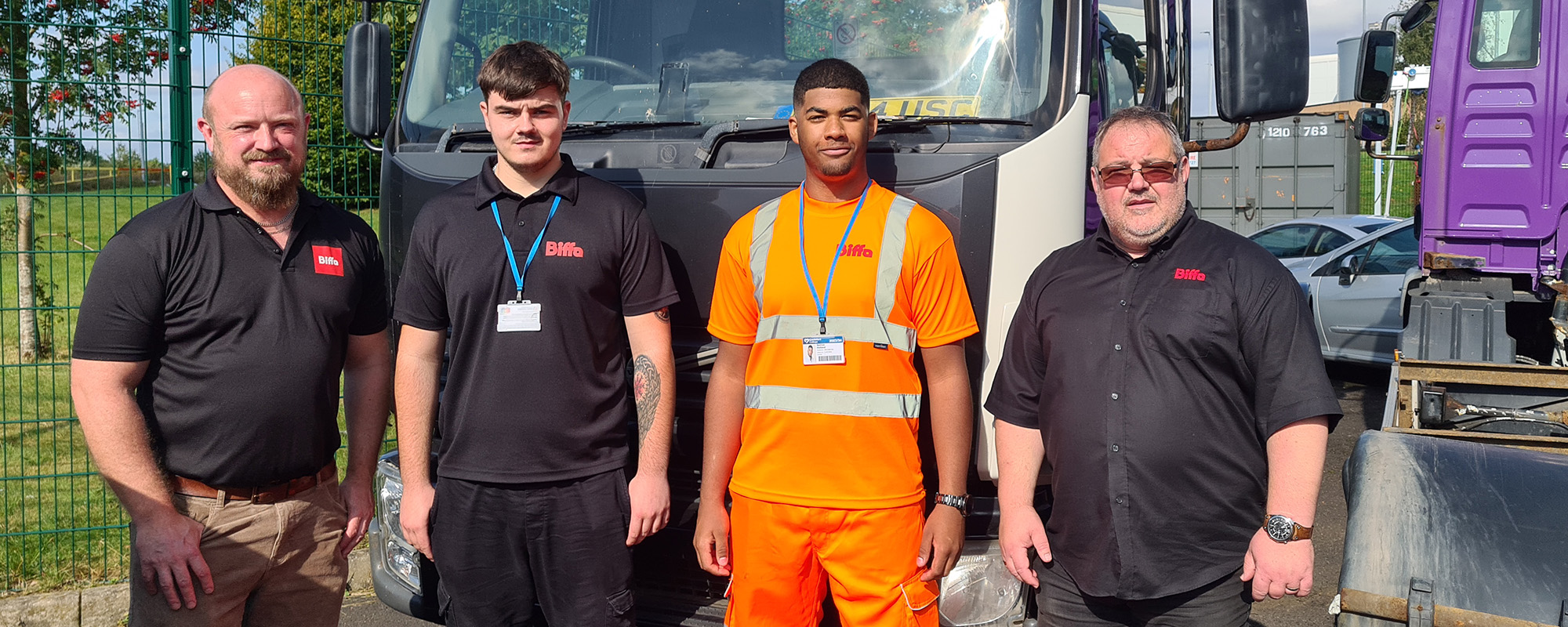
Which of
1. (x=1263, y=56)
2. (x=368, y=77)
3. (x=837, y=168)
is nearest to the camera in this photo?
(x=837, y=168)

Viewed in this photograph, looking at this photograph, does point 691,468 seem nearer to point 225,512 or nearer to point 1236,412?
point 225,512

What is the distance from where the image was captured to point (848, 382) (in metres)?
2.94

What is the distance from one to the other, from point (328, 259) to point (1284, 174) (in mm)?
17392

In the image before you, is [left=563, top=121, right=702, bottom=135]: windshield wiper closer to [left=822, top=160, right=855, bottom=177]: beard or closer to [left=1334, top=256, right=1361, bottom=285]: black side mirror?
[left=822, top=160, right=855, bottom=177]: beard

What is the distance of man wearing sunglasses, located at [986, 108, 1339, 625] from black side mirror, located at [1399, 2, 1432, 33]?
430 centimetres

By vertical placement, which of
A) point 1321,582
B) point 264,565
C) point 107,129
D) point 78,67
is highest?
point 78,67

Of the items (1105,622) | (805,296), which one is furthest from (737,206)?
(1105,622)

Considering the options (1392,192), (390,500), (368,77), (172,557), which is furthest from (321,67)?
(1392,192)

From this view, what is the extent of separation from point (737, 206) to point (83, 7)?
133 inches

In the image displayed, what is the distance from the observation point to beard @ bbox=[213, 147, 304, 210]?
2.86 m

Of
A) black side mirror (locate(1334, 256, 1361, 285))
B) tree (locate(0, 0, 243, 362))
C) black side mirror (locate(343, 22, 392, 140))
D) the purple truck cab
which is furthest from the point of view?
black side mirror (locate(1334, 256, 1361, 285))

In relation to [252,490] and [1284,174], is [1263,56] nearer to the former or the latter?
[252,490]

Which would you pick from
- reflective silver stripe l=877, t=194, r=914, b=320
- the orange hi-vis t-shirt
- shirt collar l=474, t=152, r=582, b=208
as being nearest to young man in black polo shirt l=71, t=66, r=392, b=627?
shirt collar l=474, t=152, r=582, b=208

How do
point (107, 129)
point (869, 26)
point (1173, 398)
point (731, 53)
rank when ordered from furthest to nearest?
point (107, 129), point (731, 53), point (869, 26), point (1173, 398)
